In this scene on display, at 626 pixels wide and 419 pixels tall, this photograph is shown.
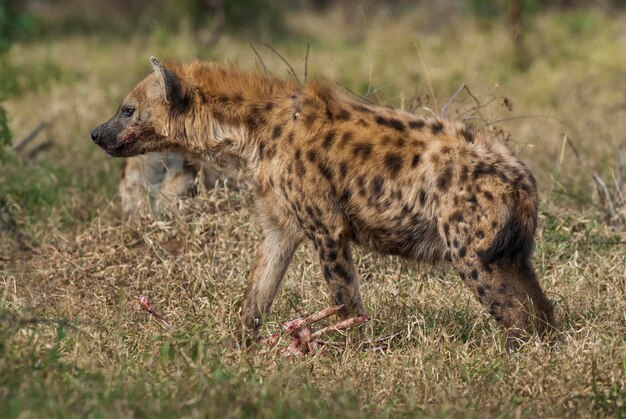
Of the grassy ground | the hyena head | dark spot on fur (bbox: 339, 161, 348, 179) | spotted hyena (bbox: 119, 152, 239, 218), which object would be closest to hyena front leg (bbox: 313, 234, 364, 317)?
the grassy ground

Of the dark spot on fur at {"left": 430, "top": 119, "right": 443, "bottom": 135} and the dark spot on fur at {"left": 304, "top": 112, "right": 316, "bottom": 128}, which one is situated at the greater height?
the dark spot on fur at {"left": 304, "top": 112, "right": 316, "bottom": 128}

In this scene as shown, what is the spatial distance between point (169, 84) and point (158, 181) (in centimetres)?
222

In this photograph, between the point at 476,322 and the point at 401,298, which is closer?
the point at 476,322

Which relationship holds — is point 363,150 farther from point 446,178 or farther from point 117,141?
point 117,141

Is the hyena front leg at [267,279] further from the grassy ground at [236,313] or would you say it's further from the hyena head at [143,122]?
the hyena head at [143,122]

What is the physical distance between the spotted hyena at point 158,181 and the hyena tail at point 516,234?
230 cm

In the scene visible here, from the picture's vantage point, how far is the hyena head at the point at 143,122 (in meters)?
5.69

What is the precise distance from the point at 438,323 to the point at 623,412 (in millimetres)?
1259

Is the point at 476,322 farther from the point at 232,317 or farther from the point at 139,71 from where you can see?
the point at 139,71

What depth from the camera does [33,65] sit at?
40.1 feet

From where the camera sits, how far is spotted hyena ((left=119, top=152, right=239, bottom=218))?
7.08m

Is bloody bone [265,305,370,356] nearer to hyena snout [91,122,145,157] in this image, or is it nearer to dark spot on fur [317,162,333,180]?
dark spot on fur [317,162,333,180]

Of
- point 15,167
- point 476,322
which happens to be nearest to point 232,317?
point 476,322

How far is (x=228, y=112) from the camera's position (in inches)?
222
